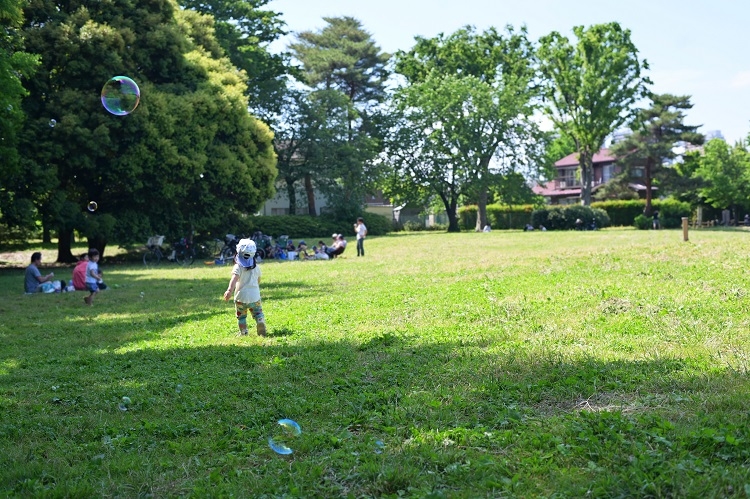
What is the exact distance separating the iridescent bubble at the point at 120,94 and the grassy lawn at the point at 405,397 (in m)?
4.59

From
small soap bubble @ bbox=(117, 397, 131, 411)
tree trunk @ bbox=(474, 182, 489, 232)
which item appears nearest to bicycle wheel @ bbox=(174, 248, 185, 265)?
small soap bubble @ bbox=(117, 397, 131, 411)

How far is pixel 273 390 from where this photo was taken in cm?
687

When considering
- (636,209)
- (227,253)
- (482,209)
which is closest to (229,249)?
(227,253)

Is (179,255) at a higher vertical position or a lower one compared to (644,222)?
higher

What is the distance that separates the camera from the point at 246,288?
1030 cm

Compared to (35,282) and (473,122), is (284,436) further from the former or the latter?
(473,122)

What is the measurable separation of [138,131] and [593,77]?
44.0 meters

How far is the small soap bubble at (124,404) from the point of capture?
655 centimetres

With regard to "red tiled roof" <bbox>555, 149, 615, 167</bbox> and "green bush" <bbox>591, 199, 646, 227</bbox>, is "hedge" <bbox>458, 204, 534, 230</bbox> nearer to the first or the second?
"green bush" <bbox>591, 199, 646, 227</bbox>

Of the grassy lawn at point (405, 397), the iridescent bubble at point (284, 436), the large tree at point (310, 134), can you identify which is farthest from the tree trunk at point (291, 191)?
the iridescent bubble at point (284, 436)

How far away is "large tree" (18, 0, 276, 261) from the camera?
1021 inches

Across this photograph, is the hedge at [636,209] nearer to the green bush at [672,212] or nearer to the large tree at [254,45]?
the green bush at [672,212]

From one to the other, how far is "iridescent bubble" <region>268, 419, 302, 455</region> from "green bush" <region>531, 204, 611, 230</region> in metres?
52.6

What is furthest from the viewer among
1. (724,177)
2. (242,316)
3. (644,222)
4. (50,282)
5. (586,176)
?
(724,177)
